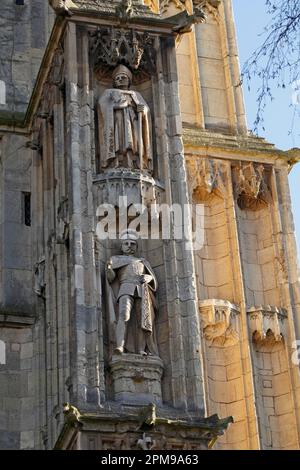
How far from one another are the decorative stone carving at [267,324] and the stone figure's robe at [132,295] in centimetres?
280

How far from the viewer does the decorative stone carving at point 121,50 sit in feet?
71.9

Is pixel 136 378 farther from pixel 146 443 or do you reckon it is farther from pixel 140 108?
pixel 140 108

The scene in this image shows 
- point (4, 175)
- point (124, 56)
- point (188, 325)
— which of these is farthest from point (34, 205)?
point (188, 325)

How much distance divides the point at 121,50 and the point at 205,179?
2591 mm

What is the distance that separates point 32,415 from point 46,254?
7.17ft

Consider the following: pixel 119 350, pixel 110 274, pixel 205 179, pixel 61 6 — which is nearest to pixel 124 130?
pixel 61 6

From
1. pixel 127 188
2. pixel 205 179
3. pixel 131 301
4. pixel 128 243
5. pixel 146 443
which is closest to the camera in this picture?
pixel 146 443

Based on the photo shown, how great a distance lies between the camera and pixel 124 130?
21266 millimetres

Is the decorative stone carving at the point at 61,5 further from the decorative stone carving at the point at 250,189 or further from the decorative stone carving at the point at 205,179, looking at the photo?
the decorative stone carving at the point at 250,189

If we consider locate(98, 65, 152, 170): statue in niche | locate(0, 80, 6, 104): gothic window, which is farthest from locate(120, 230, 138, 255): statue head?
locate(0, 80, 6, 104): gothic window

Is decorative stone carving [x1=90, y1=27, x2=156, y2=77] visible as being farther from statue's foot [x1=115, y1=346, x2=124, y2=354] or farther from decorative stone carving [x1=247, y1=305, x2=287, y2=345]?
statue's foot [x1=115, y1=346, x2=124, y2=354]

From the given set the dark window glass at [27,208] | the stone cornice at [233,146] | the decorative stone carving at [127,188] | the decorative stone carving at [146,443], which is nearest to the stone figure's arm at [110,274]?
the decorative stone carving at [127,188]

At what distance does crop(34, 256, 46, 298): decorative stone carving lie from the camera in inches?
865
